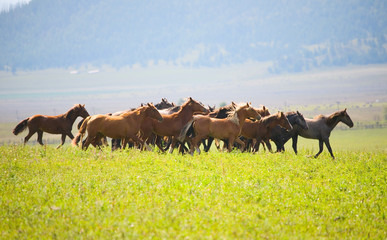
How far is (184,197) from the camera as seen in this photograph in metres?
11.7

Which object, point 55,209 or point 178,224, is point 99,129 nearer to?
point 55,209

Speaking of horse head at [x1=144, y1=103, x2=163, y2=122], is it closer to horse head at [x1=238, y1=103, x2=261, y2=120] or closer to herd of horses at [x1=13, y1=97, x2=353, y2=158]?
herd of horses at [x1=13, y1=97, x2=353, y2=158]

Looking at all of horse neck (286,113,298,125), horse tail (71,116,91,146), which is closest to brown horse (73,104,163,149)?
horse tail (71,116,91,146)

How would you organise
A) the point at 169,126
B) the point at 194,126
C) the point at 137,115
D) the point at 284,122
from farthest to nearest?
the point at 284,122, the point at 169,126, the point at 194,126, the point at 137,115

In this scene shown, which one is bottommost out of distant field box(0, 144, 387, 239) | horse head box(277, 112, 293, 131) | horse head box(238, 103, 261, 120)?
distant field box(0, 144, 387, 239)

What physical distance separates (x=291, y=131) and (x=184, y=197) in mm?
10105

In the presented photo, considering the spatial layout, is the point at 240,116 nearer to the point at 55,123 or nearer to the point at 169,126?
the point at 169,126

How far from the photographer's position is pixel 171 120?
19297mm

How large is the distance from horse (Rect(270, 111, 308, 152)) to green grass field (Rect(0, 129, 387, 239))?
347 centimetres

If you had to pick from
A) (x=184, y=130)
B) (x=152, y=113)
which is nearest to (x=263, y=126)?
(x=184, y=130)

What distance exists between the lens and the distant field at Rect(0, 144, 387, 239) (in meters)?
9.95

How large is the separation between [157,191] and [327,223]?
12.5 feet

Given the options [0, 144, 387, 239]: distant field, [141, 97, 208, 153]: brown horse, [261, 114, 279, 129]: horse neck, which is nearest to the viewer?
[0, 144, 387, 239]: distant field

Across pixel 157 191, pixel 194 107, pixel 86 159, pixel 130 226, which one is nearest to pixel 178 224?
pixel 130 226
